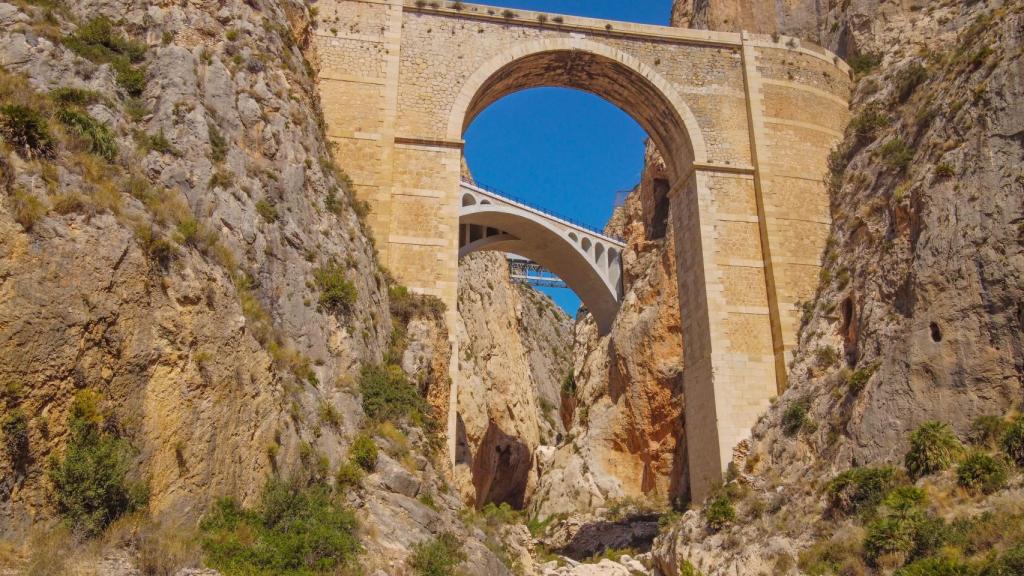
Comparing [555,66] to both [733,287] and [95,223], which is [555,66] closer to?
[733,287]

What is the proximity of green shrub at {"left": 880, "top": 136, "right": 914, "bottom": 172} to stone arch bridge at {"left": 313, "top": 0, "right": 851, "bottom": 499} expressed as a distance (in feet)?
7.76

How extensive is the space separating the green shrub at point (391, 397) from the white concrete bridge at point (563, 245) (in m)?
17.3

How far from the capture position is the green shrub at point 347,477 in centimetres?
1365

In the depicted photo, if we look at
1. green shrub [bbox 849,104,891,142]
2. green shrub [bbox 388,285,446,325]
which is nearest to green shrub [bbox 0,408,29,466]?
green shrub [bbox 388,285,446,325]

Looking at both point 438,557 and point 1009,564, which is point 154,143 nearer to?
point 438,557

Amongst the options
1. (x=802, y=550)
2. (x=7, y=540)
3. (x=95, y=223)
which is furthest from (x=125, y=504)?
(x=802, y=550)

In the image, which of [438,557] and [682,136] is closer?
[438,557]

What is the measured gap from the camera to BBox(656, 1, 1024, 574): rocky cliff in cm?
1384

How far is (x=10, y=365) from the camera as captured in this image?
28.5ft

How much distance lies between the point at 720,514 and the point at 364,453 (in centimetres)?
886

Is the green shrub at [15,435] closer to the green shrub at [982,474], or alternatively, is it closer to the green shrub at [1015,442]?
the green shrub at [982,474]

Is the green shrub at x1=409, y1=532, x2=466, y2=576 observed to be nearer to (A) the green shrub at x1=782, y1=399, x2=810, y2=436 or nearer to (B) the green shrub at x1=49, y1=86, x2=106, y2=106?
(A) the green shrub at x1=782, y1=399, x2=810, y2=436

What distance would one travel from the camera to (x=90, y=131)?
12.3 m

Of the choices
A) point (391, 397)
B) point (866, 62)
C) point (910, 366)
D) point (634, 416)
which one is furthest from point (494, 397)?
point (910, 366)
